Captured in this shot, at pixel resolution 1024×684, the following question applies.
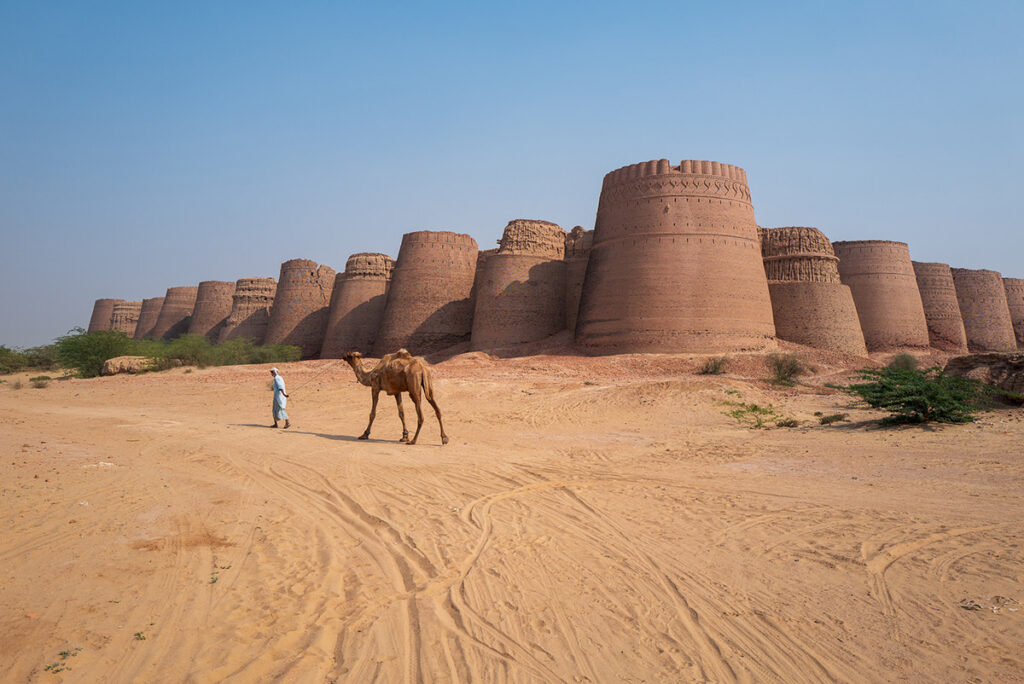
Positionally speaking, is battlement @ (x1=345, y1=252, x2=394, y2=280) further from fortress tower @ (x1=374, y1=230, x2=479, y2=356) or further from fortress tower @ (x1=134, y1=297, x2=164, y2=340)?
fortress tower @ (x1=134, y1=297, x2=164, y2=340)

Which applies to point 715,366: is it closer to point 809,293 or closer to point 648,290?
point 648,290

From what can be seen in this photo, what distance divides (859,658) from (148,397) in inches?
638

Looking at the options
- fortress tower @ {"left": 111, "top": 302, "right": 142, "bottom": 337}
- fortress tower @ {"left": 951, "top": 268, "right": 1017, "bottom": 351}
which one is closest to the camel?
fortress tower @ {"left": 951, "top": 268, "right": 1017, "bottom": 351}

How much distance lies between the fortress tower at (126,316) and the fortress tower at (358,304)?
25868 mm

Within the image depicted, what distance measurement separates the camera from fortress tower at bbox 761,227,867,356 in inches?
892

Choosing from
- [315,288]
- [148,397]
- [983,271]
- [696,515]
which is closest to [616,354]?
[148,397]

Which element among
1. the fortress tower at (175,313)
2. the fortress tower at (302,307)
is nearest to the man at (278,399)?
the fortress tower at (302,307)

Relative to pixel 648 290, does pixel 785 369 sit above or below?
below

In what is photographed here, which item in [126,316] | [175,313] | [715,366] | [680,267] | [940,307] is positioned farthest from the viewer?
[126,316]

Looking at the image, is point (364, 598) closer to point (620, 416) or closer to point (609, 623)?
point (609, 623)

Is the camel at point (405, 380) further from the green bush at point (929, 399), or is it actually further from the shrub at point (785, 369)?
the shrub at point (785, 369)

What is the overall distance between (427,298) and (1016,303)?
32719 mm

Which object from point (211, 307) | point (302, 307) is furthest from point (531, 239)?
point (211, 307)

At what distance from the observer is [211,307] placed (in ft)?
125
